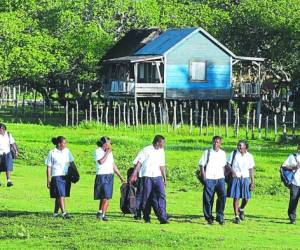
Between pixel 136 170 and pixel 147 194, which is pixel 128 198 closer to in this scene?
pixel 147 194

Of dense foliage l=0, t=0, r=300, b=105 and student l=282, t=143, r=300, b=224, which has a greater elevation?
dense foliage l=0, t=0, r=300, b=105

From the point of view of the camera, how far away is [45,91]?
68812 mm

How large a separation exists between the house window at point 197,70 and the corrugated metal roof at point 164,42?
6.64 ft

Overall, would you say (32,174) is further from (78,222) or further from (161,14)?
(161,14)

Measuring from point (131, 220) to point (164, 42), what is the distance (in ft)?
138

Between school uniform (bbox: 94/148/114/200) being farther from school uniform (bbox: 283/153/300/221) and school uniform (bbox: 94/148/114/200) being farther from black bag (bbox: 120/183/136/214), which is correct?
school uniform (bbox: 283/153/300/221)

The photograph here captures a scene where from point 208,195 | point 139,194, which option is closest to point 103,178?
point 139,194

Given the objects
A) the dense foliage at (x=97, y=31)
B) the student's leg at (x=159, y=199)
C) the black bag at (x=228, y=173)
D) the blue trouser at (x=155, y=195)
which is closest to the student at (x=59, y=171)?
the blue trouser at (x=155, y=195)

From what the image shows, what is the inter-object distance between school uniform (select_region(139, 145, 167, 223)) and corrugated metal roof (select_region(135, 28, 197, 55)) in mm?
40405

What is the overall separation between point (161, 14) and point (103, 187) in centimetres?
5206

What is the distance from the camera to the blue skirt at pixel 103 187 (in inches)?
709

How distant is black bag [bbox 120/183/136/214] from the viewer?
18438 mm

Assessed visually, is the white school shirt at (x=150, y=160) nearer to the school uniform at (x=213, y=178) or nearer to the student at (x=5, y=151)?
the school uniform at (x=213, y=178)

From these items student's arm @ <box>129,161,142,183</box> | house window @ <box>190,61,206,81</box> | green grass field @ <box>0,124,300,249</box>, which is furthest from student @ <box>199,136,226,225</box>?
house window @ <box>190,61,206,81</box>
